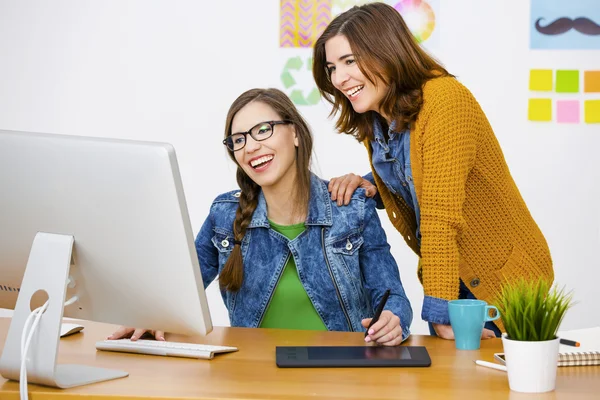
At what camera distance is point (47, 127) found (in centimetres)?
366

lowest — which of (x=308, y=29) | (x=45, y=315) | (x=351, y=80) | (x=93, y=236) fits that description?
(x=45, y=315)


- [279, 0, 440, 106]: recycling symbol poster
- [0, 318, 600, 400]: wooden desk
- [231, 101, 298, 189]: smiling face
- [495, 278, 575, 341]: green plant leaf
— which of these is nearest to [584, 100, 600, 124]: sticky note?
[279, 0, 440, 106]: recycling symbol poster

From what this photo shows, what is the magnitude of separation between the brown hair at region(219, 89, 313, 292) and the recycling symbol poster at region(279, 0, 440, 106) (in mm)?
1334

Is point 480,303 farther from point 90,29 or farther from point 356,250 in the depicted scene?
point 90,29

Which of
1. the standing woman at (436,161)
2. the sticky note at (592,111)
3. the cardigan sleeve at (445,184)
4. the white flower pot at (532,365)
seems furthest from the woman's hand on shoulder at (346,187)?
the sticky note at (592,111)

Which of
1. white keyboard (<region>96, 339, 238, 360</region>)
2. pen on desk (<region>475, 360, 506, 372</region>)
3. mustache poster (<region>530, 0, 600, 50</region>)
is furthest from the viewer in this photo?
mustache poster (<region>530, 0, 600, 50</region>)

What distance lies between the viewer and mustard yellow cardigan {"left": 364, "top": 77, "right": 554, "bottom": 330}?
1694 millimetres

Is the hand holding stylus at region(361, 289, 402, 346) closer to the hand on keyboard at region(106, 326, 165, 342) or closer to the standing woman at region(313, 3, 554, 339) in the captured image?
the standing woman at region(313, 3, 554, 339)

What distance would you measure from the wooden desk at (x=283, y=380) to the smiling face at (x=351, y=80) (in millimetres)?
646

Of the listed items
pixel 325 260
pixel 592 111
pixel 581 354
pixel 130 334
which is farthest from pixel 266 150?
pixel 592 111

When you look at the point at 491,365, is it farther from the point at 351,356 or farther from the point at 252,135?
the point at 252,135

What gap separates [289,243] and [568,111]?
71.9 inches

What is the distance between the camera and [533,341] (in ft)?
4.06

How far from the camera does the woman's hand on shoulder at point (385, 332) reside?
1569 millimetres
